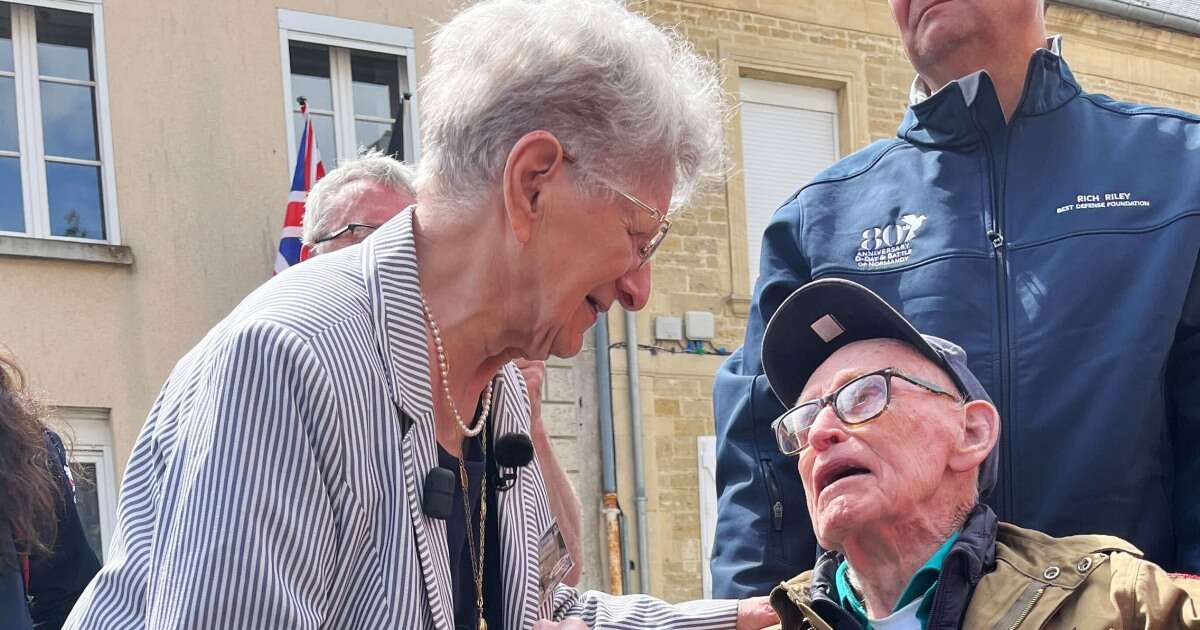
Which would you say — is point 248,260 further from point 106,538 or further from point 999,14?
point 999,14

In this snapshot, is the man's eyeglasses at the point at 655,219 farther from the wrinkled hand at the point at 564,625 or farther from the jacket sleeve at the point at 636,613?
the jacket sleeve at the point at 636,613

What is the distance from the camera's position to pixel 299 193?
41.4 ft

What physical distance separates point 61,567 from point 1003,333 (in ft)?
7.70

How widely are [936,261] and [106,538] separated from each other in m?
9.34

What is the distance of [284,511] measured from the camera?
96.0 inches

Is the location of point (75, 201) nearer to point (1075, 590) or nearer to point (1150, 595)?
point (1075, 590)

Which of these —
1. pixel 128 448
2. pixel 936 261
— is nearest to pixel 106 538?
pixel 128 448

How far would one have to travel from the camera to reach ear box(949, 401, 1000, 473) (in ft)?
11.6

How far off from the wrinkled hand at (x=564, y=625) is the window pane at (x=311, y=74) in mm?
10932

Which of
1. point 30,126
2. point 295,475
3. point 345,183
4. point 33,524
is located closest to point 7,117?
point 30,126

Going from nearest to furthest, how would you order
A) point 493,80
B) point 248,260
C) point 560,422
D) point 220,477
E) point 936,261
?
1. point 220,477
2. point 493,80
3. point 936,261
4. point 248,260
5. point 560,422

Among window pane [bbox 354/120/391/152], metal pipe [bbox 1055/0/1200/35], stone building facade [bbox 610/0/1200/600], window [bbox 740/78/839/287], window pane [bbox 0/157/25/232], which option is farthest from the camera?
metal pipe [bbox 1055/0/1200/35]

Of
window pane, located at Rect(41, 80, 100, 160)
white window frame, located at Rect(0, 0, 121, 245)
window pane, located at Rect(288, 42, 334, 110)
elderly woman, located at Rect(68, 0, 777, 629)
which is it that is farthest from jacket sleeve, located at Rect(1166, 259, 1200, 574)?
window pane, located at Rect(288, 42, 334, 110)

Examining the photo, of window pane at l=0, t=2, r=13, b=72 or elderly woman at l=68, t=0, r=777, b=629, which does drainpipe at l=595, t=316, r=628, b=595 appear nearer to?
window pane at l=0, t=2, r=13, b=72
